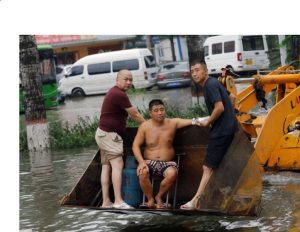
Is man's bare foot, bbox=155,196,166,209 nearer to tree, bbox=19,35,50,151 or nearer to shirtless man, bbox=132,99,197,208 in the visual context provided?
shirtless man, bbox=132,99,197,208

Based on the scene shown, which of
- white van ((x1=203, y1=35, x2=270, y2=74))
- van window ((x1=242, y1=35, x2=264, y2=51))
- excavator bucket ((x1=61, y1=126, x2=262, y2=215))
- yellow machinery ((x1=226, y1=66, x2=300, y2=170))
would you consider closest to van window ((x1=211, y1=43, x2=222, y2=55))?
white van ((x1=203, y1=35, x2=270, y2=74))

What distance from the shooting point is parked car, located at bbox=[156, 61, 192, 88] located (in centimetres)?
1730

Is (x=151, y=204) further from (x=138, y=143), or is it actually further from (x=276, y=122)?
(x=276, y=122)

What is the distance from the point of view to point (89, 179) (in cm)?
601

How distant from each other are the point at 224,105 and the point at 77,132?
5.93 metres

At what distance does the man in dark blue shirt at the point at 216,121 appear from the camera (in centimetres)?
527

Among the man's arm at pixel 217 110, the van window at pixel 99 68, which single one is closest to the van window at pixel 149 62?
A: the van window at pixel 99 68

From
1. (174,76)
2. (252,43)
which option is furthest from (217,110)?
(174,76)

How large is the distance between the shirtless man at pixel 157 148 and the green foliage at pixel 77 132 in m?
4.99

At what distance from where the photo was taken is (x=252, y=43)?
445 inches

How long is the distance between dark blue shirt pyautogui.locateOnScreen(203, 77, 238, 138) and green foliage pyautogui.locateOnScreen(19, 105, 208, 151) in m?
5.40

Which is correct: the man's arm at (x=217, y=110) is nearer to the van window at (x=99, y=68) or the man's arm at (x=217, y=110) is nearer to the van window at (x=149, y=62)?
the van window at (x=149, y=62)
